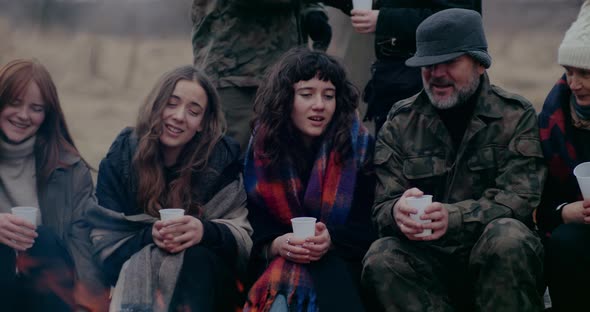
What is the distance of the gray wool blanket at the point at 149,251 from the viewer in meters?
4.23

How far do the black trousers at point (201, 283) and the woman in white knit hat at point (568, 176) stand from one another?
4.53ft

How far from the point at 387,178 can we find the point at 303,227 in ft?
1.70

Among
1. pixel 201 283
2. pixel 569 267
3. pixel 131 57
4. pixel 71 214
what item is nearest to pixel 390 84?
pixel 569 267

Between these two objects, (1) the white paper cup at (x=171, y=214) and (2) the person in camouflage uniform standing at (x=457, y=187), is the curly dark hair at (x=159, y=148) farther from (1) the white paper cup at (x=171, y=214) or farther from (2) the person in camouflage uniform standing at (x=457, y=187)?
(2) the person in camouflage uniform standing at (x=457, y=187)

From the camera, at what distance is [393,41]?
4.80 m

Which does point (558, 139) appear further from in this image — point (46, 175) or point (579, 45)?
point (46, 175)

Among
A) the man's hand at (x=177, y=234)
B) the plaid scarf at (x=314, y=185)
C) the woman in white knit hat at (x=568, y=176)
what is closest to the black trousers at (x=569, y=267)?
the woman in white knit hat at (x=568, y=176)

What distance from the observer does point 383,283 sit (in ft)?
13.7

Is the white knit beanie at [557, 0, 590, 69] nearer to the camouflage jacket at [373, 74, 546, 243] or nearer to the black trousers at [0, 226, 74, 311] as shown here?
the camouflage jacket at [373, 74, 546, 243]

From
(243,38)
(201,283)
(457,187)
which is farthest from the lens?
(243,38)

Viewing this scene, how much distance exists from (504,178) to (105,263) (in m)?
1.80

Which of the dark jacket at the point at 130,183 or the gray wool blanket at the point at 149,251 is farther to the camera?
the dark jacket at the point at 130,183

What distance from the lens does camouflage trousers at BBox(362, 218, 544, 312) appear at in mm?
3975

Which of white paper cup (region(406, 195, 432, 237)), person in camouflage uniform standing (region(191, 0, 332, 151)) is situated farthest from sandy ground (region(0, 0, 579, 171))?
white paper cup (region(406, 195, 432, 237))
